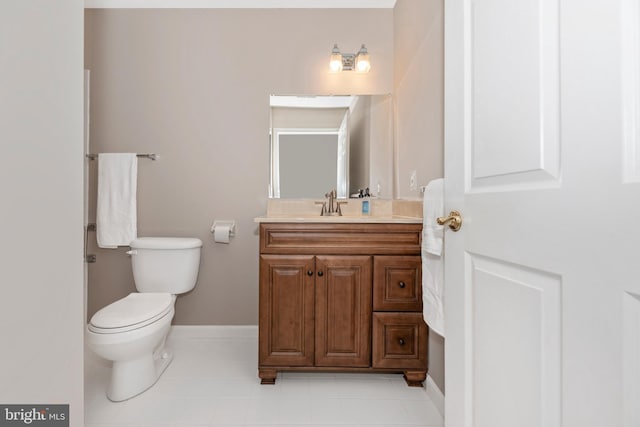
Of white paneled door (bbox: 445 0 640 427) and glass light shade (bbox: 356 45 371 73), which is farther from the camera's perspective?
glass light shade (bbox: 356 45 371 73)

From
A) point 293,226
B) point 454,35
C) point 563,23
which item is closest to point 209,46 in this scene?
point 293,226

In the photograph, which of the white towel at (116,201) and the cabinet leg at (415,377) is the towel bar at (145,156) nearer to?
the white towel at (116,201)

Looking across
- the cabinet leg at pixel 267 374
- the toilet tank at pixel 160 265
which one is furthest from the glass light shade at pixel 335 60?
the cabinet leg at pixel 267 374

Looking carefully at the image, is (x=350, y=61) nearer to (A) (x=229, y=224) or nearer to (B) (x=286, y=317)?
(A) (x=229, y=224)

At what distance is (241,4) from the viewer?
2.23 m

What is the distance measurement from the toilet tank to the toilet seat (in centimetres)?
20

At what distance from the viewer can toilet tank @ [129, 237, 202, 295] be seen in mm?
1995

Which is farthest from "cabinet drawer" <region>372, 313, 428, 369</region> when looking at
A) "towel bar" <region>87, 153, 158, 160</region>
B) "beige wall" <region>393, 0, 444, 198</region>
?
"towel bar" <region>87, 153, 158, 160</region>

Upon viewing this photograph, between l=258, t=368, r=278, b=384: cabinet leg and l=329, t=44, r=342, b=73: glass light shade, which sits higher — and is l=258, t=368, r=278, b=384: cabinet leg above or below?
below

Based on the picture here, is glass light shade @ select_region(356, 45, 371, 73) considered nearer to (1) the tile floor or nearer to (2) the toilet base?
(1) the tile floor

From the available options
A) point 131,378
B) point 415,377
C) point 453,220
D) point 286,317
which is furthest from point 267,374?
point 453,220

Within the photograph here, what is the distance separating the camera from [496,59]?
2.38 ft

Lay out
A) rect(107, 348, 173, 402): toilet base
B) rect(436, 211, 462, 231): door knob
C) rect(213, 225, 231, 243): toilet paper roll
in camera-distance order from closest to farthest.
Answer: rect(436, 211, 462, 231): door knob, rect(107, 348, 173, 402): toilet base, rect(213, 225, 231, 243): toilet paper roll
